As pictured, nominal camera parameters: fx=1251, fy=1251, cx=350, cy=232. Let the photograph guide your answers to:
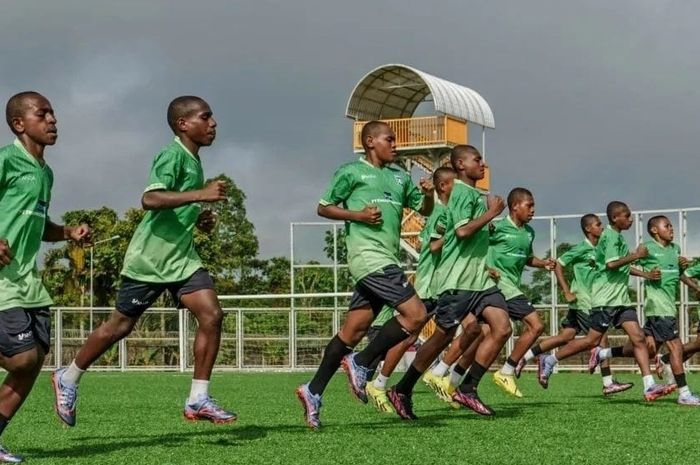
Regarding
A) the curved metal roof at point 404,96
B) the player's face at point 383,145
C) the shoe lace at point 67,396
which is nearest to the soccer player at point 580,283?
the player's face at point 383,145

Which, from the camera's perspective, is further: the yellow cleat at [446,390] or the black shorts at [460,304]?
the yellow cleat at [446,390]

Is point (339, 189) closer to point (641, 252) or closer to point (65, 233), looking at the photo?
point (65, 233)

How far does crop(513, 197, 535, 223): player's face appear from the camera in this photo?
13156 mm

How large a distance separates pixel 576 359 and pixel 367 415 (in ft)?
60.4

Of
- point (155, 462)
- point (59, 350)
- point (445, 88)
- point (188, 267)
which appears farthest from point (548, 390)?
point (445, 88)

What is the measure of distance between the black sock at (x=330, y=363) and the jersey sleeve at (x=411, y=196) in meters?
1.28

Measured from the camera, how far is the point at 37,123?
776 cm

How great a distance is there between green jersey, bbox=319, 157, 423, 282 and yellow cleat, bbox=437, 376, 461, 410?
2.29 m

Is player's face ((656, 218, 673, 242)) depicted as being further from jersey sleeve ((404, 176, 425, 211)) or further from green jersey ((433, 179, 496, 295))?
jersey sleeve ((404, 176, 425, 211))

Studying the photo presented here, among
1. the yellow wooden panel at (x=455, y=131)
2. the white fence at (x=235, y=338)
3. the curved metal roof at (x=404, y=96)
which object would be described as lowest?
the white fence at (x=235, y=338)

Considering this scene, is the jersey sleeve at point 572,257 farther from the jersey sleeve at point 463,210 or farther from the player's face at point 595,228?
the jersey sleeve at point 463,210

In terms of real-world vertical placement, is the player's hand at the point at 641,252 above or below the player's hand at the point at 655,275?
above

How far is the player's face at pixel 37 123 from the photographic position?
25.4 feet

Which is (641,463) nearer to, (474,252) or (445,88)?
(474,252)
